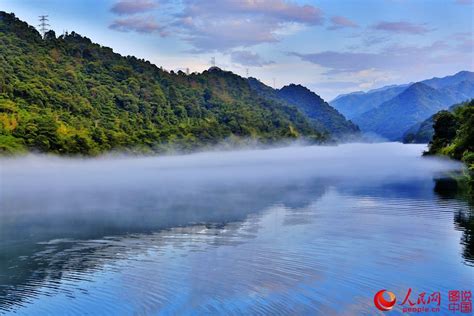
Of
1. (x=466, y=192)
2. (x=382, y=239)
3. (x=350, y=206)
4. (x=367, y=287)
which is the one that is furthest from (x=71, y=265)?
(x=466, y=192)

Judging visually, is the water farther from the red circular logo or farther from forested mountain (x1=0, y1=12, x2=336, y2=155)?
forested mountain (x1=0, y1=12, x2=336, y2=155)

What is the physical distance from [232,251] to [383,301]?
25.2ft

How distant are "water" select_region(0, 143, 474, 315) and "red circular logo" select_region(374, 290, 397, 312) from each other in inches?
8.6

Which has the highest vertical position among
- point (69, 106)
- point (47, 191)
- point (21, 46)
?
point (21, 46)

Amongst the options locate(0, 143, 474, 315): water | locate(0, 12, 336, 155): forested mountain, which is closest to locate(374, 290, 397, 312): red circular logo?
locate(0, 143, 474, 315): water

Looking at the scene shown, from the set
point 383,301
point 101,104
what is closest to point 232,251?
point 383,301

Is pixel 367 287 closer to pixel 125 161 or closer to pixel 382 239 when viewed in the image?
pixel 382 239

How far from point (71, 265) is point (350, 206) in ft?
66.2

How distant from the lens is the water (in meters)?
14.6

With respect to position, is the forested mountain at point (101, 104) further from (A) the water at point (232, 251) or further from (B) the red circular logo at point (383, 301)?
(B) the red circular logo at point (383, 301)

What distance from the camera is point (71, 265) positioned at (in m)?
19.1

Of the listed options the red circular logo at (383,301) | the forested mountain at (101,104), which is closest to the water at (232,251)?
the red circular logo at (383,301)

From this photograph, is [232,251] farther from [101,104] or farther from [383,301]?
[101,104]

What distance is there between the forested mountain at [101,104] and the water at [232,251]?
1608 inches
